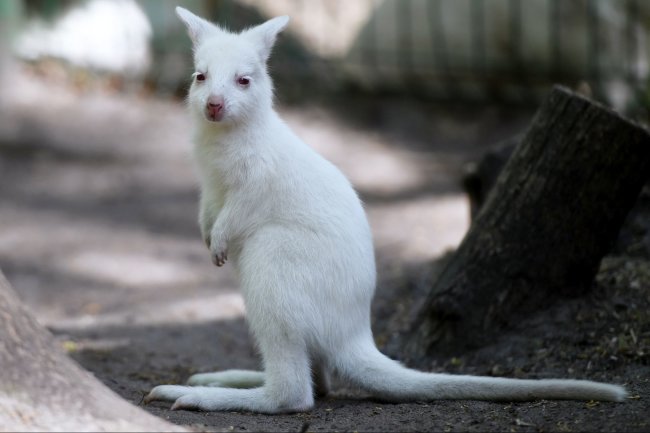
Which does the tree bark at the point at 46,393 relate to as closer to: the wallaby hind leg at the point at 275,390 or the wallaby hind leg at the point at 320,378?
the wallaby hind leg at the point at 275,390

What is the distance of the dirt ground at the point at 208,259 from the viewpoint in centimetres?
426

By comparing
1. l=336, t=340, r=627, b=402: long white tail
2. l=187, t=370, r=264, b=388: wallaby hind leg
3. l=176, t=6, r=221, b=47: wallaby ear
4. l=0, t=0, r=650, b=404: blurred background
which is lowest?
l=336, t=340, r=627, b=402: long white tail

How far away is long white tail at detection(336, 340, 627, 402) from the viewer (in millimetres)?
4043

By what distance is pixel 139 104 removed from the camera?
11.3m

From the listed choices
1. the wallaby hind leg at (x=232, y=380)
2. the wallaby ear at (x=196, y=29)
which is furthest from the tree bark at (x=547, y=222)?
the wallaby ear at (x=196, y=29)

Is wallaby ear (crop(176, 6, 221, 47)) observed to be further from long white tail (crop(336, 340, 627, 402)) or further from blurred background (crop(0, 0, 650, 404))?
blurred background (crop(0, 0, 650, 404))

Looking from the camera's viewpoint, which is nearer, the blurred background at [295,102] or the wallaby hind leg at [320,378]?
the wallaby hind leg at [320,378]

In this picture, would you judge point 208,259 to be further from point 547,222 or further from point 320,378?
point 547,222

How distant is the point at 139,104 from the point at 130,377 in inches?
260

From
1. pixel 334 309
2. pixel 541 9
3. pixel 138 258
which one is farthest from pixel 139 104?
pixel 334 309

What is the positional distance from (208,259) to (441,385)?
408cm

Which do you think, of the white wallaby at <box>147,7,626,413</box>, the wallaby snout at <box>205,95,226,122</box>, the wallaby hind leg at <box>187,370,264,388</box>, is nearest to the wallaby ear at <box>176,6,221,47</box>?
the white wallaby at <box>147,7,626,413</box>

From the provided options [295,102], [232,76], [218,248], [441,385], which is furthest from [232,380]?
[295,102]

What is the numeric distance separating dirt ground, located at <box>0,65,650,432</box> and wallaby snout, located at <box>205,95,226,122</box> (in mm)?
1307
